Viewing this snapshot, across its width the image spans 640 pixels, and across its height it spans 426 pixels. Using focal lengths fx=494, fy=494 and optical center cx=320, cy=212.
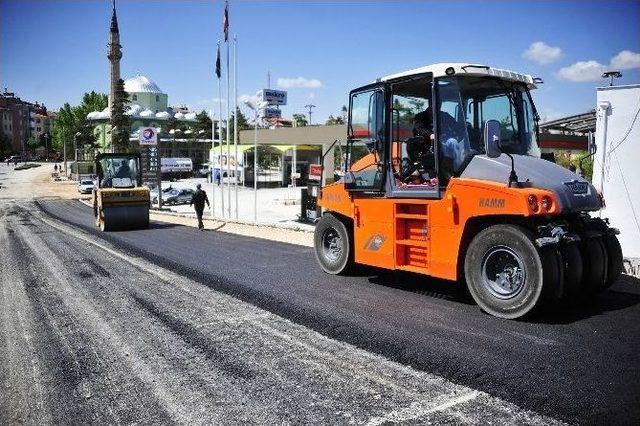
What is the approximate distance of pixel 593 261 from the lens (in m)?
6.26

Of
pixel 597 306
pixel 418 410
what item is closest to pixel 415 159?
pixel 597 306

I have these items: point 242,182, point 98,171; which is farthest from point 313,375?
point 242,182

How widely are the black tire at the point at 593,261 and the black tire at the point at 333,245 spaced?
3.77 m

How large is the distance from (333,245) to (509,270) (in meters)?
3.80

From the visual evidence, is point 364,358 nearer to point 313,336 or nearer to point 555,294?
point 313,336

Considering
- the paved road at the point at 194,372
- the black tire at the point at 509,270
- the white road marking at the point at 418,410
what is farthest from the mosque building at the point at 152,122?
the white road marking at the point at 418,410

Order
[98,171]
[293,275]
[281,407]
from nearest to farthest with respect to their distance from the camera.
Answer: [281,407]
[293,275]
[98,171]

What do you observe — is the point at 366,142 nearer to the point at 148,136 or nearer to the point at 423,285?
the point at 423,285

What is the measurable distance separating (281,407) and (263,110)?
21.8 metres

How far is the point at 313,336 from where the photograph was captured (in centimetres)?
568

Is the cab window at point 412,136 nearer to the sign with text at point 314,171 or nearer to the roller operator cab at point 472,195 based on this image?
the roller operator cab at point 472,195

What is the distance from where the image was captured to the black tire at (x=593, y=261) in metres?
6.25

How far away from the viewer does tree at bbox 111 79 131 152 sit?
64438mm

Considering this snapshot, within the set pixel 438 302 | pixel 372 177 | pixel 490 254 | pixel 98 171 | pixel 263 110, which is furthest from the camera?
pixel 263 110
